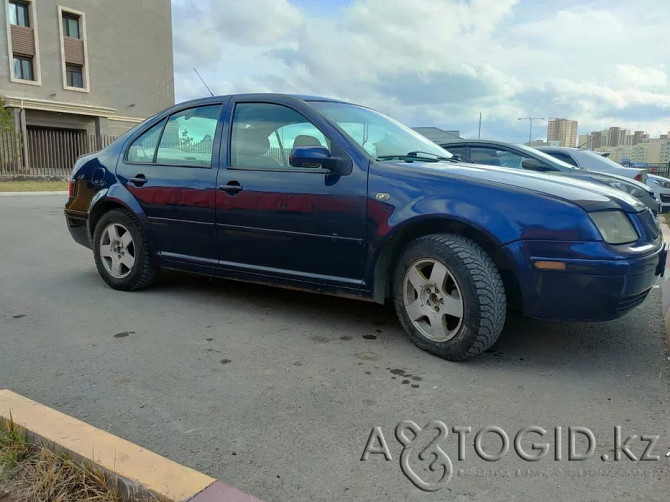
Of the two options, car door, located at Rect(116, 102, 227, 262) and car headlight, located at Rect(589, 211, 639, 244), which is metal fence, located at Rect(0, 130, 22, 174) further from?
car headlight, located at Rect(589, 211, 639, 244)

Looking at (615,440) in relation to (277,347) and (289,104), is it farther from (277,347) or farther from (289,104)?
(289,104)

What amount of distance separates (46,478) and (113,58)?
38625 mm

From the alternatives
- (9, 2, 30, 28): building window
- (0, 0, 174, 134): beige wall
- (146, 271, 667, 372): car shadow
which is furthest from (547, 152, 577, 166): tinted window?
(9, 2, 30, 28): building window

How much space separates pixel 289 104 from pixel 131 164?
1.63 meters

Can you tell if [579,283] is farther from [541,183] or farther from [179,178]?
[179,178]

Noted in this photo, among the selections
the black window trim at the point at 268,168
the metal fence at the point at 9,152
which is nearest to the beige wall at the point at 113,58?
the metal fence at the point at 9,152

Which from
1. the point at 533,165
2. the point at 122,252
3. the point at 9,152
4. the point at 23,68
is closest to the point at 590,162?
the point at 533,165

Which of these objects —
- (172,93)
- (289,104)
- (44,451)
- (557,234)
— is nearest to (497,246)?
(557,234)

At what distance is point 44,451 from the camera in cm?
206

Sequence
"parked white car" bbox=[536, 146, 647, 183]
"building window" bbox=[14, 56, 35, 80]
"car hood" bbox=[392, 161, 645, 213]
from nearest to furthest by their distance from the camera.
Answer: "car hood" bbox=[392, 161, 645, 213], "parked white car" bbox=[536, 146, 647, 183], "building window" bbox=[14, 56, 35, 80]

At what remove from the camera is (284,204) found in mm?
3727

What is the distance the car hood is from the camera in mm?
2994

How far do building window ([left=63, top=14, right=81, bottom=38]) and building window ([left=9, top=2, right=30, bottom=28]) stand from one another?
223 cm

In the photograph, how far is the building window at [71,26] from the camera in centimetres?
3297
